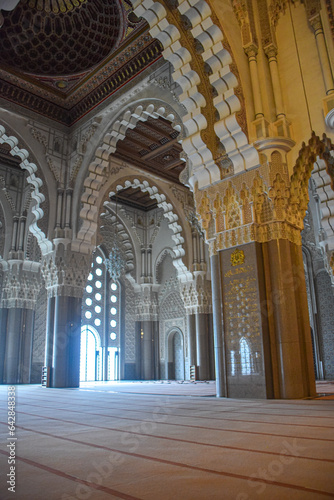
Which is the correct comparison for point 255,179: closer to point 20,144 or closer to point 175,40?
point 175,40

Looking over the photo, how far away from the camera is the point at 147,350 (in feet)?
47.2

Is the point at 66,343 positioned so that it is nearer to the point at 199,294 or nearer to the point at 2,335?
the point at 2,335

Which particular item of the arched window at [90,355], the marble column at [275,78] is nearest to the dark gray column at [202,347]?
the arched window at [90,355]

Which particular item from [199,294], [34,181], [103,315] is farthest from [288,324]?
[103,315]

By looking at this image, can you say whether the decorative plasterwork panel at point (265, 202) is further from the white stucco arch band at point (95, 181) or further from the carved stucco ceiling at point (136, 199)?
the carved stucco ceiling at point (136, 199)

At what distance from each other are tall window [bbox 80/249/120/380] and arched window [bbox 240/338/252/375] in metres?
9.29

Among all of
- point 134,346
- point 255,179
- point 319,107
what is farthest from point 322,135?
point 134,346

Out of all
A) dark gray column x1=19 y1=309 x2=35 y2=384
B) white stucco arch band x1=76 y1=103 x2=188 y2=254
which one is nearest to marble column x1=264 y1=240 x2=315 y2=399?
white stucco arch band x1=76 y1=103 x2=188 y2=254

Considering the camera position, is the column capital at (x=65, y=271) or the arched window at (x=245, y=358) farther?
the column capital at (x=65, y=271)

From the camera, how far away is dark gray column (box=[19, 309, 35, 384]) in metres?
11.7

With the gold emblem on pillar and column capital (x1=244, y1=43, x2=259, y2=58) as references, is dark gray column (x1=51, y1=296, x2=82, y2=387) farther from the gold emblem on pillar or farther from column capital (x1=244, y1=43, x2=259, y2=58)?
column capital (x1=244, y1=43, x2=259, y2=58)

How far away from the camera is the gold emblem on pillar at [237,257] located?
18.4 ft

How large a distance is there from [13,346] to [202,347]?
533 cm

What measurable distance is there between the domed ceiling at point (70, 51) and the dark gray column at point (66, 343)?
4.63 m
